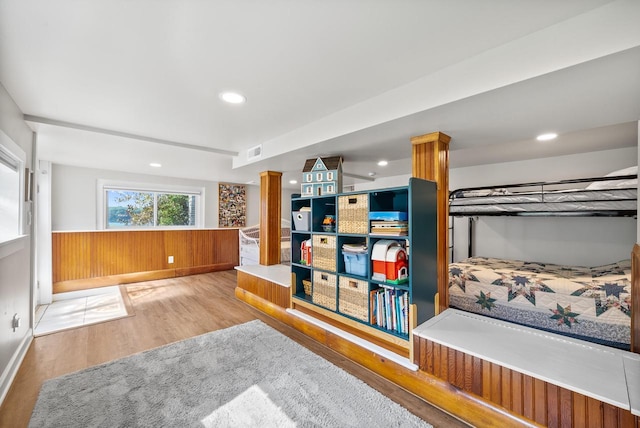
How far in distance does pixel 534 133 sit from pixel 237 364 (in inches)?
121

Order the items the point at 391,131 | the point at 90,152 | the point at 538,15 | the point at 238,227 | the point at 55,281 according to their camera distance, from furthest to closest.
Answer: the point at 238,227 < the point at 55,281 < the point at 90,152 < the point at 391,131 < the point at 538,15

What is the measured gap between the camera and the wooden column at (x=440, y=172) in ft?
7.05

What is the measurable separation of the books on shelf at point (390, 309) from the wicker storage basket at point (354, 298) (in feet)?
0.18

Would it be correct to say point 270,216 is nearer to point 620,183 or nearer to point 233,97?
point 233,97

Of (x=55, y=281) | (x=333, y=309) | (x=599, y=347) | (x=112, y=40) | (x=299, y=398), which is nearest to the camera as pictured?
(x=112, y=40)

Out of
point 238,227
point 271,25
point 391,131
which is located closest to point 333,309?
point 391,131

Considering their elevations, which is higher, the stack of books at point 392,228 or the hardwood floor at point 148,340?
the stack of books at point 392,228

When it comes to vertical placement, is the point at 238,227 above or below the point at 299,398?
above

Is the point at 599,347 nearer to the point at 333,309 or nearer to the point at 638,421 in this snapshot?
the point at 638,421

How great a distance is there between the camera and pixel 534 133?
2.16m

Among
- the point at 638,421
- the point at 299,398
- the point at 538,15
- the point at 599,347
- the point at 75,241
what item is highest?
the point at 538,15

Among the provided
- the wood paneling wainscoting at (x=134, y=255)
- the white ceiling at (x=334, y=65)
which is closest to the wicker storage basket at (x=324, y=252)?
the white ceiling at (x=334, y=65)

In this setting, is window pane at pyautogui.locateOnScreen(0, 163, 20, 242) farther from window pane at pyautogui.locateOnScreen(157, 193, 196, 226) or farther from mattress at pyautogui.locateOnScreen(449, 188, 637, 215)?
mattress at pyautogui.locateOnScreen(449, 188, 637, 215)

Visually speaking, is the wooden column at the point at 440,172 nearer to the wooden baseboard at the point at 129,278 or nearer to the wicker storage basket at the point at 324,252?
the wicker storage basket at the point at 324,252
